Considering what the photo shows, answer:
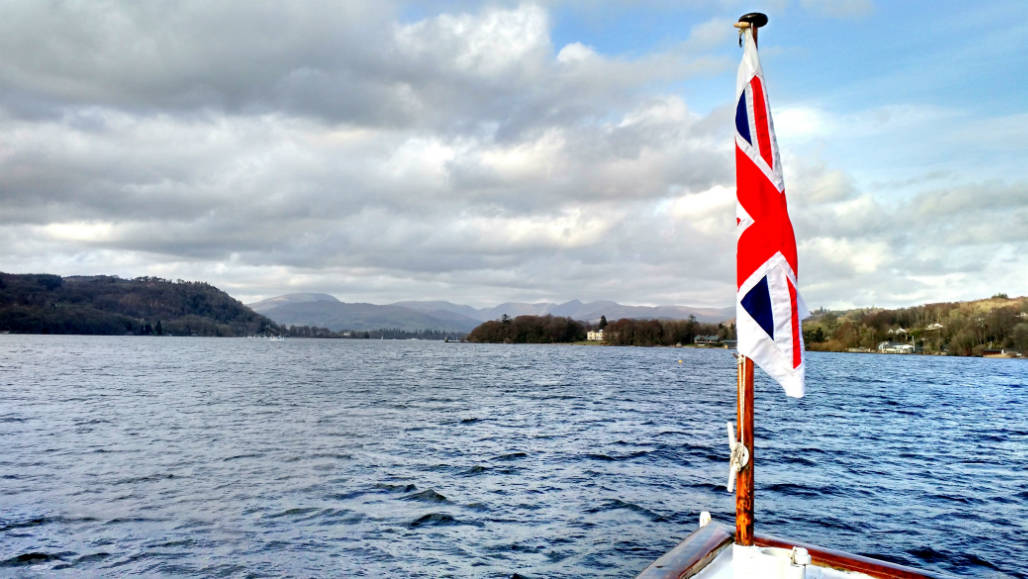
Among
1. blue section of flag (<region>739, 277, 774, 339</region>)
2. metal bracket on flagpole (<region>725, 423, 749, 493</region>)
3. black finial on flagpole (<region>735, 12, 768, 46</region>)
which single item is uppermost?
black finial on flagpole (<region>735, 12, 768, 46</region>)

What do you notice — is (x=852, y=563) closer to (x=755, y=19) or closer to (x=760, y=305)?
(x=760, y=305)

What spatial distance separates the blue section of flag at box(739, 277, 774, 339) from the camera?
23.2 ft

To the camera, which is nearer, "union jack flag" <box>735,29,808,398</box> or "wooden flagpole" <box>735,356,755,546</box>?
"union jack flag" <box>735,29,808,398</box>

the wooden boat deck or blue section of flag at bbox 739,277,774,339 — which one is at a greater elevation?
blue section of flag at bbox 739,277,774,339

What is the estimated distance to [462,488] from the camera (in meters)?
19.6

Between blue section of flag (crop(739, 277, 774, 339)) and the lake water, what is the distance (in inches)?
318

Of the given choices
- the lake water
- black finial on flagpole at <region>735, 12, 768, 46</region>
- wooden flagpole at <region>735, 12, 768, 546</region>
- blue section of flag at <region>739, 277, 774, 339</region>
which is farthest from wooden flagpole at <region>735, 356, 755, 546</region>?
the lake water

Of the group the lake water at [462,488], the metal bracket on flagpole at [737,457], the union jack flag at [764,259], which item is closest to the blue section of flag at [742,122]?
the union jack flag at [764,259]

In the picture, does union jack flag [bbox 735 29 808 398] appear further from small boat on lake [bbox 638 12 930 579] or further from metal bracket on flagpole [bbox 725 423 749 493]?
metal bracket on flagpole [bbox 725 423 749 493]

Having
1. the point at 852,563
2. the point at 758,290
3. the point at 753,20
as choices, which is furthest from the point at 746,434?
the point at 753,20

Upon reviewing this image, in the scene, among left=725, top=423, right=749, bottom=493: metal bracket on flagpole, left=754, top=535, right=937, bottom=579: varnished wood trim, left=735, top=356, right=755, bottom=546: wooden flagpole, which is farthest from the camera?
left=754, top=535, right=937, bottom=579: varnished wood trim

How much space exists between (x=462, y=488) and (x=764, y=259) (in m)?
14.9

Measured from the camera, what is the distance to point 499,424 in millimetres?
35000


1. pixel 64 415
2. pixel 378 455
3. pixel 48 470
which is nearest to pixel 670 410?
pixel 378 455
